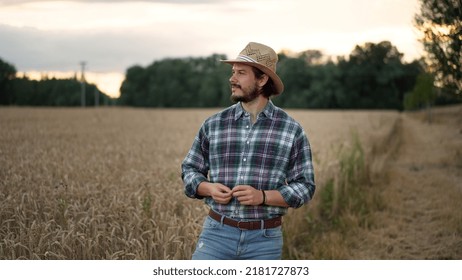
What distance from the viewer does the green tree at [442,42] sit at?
8078 mm

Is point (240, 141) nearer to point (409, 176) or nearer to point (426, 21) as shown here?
point (426, 21)

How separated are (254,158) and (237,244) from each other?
0.54m

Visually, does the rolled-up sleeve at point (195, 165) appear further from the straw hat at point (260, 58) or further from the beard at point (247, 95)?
the straw hat at point (260, 58)

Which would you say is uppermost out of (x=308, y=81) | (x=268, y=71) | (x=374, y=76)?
(x=308, y=81)

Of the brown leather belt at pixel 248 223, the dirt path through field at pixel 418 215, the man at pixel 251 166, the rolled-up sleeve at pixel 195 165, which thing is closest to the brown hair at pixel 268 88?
the man at pixel 251 166

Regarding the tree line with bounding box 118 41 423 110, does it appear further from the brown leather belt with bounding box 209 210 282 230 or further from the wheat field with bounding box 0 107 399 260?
the wheat field with bounding box 0 107 399 260

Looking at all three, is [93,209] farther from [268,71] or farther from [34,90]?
[34,90]

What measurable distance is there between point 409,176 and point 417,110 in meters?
37.3

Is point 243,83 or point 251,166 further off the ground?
point 243,83

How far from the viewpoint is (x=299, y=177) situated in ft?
Answer: 10.5

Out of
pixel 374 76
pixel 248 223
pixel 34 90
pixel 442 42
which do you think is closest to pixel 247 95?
pixel 248 223

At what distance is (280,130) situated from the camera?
3.23 metres

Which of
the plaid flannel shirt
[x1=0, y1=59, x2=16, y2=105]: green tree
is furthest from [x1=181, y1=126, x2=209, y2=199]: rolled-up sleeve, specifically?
[x1=0, y1=59, x2=16, y2=105]: green tree
